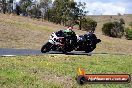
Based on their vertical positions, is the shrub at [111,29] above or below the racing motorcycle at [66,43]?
below

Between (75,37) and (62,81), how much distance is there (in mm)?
13482

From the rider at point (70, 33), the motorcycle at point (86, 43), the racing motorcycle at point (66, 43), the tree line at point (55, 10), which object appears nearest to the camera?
the racing motorcycle at point (66, 43)

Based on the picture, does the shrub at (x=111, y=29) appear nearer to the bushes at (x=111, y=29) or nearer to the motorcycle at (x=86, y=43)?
the bushes at (x=111, y=29)

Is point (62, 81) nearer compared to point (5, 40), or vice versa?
point (62, 81)

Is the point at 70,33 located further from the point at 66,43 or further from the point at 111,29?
the point at 111,29

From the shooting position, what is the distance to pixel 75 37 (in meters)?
27.7

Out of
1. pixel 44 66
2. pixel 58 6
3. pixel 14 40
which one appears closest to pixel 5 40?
pixel 14 40

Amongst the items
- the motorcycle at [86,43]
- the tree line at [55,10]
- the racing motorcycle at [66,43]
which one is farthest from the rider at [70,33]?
the tree line at [55,10]

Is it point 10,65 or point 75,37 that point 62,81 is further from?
point 75,37

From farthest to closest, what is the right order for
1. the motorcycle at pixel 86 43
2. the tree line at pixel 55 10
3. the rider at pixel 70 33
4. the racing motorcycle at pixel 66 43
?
the tree line at pixel 55 10
the motorcycle at pixel 86 43
the rider at pixel 70 33
the racing motorcycle at pixel 66 43

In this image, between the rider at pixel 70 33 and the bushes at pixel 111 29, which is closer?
the rider at pixel 70 33

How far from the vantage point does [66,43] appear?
27.2 m

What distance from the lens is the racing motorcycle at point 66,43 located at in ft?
86.3

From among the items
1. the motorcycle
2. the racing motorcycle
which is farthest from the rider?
the motorcycle
